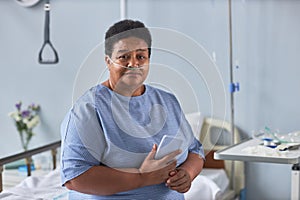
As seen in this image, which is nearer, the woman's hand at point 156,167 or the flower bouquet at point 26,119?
the woman's hand at point 156,167

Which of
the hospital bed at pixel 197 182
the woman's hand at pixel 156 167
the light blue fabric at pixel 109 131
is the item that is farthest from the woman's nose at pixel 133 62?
the hospital bed at pixel 197 182

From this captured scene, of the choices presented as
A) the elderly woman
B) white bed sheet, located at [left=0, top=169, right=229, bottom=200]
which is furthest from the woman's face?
white bed sheet, located at [left=0, top=169, right=229, bottom=200]

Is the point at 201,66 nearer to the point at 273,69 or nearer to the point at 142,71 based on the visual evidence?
the point at 142,71

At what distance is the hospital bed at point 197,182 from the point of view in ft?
8.42

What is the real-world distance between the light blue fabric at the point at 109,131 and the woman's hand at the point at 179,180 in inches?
3.8

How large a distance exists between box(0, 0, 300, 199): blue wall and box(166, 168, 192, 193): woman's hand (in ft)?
3.93

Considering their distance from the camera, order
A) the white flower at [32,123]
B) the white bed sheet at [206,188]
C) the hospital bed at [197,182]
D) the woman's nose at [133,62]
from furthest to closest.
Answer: the white flower at [32,123], the white bed sheet at [206,188], the hospital bed at [197,182], the woman's nose at [133,62]

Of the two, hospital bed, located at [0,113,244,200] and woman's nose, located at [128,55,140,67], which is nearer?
woman's nose, located at [128,55,140,67]

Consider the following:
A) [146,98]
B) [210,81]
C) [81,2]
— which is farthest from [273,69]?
[146,98]

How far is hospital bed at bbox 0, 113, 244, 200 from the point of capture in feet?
8.42

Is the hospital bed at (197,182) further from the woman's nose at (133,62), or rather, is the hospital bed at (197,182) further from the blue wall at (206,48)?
the woman's nose at (133,62)

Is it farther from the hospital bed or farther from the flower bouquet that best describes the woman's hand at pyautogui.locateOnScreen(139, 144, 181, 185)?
the flower bouquet

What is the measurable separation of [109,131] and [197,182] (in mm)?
Answer: 1297

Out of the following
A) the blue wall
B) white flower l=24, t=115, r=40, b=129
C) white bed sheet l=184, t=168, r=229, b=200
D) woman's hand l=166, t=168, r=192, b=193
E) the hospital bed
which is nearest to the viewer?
woman's hand l=166, t=168, r=192, b=193
